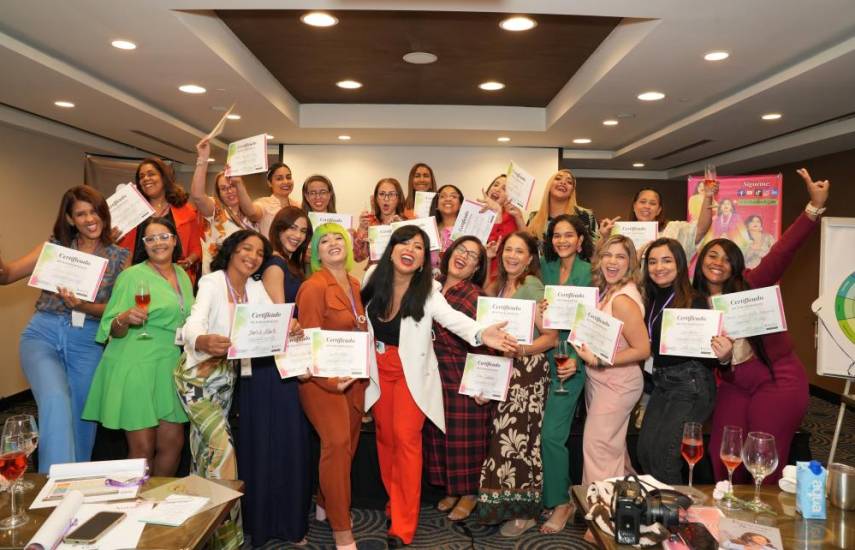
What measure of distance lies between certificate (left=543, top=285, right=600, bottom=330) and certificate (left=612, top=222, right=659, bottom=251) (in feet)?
3.36

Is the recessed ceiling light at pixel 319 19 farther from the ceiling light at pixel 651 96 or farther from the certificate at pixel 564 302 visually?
the ceiling light at pixel 651 96

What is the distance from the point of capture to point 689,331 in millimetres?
2967

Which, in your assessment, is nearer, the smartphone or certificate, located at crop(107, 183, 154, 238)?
the smartphone

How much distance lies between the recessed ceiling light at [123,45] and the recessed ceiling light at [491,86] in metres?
3.15

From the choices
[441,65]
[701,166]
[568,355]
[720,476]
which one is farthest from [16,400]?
[701,166]

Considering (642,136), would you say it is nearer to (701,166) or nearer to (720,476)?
(701,166)

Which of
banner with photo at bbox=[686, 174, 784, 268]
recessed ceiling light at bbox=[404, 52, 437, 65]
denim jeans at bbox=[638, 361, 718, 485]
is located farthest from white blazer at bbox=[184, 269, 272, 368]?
banner with photo at bbox=[686, 174, 784, 268]

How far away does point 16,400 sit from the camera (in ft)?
21.3

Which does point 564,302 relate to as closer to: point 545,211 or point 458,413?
point 458,413

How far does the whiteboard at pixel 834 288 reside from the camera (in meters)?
3.46

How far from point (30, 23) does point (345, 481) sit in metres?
3.28

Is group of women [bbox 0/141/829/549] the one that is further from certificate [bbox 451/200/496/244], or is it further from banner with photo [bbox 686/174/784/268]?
banner with photo [bbox 686/174/784/268]

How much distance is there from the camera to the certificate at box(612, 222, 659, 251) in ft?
13.5

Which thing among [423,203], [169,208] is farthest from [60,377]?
[423,203]
